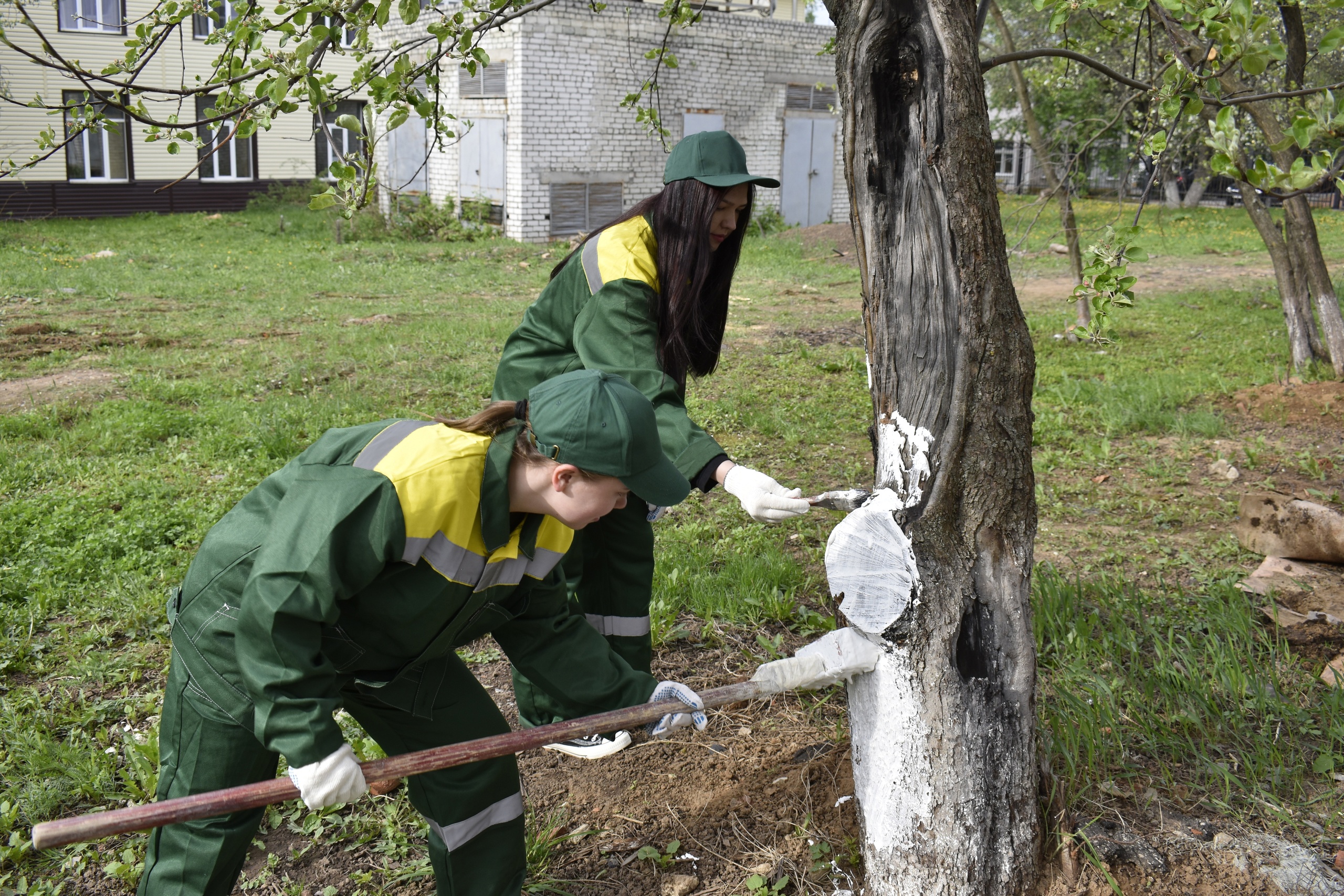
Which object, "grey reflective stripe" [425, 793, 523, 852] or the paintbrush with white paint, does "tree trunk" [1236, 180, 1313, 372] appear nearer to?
the paintbrush with white paint

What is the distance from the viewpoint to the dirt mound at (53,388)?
611cm

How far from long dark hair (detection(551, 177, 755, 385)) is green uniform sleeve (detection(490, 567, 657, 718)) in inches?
32.2

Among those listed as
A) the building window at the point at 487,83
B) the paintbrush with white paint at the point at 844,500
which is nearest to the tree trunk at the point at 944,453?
the paintbrush with white paint at the point at 844,500

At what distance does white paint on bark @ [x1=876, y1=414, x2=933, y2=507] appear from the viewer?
7.18 feet

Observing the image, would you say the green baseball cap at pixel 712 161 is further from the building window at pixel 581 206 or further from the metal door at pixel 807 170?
the metal door at pixel 807 170

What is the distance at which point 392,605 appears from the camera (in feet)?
6.18

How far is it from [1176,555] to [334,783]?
11.7 feet

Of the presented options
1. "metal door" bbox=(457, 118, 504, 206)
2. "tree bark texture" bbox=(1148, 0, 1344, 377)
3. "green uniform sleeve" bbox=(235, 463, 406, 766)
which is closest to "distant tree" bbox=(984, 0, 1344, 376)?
"green uniform sleeve" bbox=(235, 463, 406, 766)

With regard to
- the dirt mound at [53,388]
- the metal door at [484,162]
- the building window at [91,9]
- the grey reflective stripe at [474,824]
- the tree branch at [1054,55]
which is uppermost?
the building window at [91,9]

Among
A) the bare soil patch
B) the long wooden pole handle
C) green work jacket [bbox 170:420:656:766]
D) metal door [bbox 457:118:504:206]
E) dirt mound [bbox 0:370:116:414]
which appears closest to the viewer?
the long wooden pole handle

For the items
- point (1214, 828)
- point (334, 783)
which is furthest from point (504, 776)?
point (1214, 828)

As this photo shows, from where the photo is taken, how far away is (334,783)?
1800 mm

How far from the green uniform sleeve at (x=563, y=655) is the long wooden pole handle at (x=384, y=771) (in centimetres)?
5

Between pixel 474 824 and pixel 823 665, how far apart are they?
834 mm
